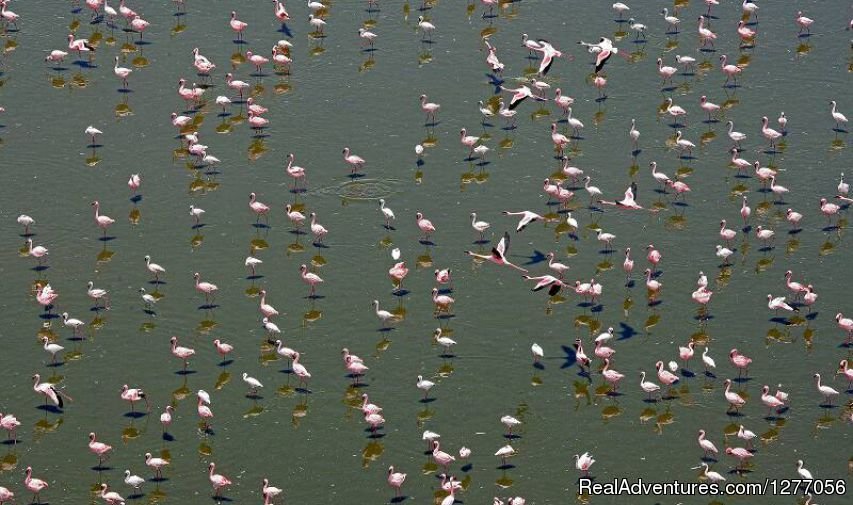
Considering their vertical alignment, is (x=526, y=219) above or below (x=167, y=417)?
above

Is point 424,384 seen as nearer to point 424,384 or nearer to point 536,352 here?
point 424,384

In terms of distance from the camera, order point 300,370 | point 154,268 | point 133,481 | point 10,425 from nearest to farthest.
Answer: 1. point 133,481
2. point 10,425
3. point 300,370
4. point 154,268

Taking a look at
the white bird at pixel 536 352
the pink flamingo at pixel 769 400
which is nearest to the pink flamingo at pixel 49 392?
the white bird at pixel 536 352

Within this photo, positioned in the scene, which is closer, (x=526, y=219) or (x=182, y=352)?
(x=182, y=352)

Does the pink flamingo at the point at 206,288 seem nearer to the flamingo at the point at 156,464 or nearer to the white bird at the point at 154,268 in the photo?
the white bird at the point at 154,268

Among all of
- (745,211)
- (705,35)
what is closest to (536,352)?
(745,211)

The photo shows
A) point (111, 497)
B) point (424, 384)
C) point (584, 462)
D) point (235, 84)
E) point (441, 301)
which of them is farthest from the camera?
point (235, 84)
